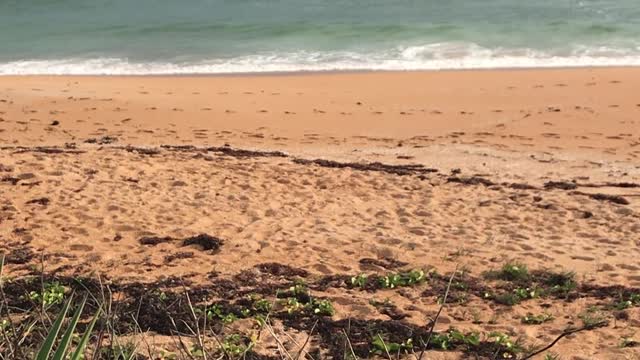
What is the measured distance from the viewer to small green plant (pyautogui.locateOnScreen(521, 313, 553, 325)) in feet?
15.3

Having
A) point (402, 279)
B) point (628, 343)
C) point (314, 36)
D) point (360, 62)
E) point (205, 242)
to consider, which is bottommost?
point (628, 343)

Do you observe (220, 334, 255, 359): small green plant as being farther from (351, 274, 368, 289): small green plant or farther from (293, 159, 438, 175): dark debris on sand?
(293, 159, 438, 175): dark debris on sand

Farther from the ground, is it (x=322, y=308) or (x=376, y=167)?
(x=376, y=167)

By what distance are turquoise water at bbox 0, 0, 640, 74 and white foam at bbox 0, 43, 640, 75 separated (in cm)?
3

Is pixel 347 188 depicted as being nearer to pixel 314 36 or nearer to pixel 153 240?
pixel 153 240

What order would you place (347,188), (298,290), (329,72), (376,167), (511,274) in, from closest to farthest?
(298,290)
(511,274)
(347,188)
(376,167)
(329,72)

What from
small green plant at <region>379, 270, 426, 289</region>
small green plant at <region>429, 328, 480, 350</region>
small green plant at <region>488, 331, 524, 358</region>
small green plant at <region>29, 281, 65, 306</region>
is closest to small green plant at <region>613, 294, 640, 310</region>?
small green plant at <region>488, 331, 524, 358</region>

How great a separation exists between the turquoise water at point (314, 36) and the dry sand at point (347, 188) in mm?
4449

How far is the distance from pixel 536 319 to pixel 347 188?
327 centimetres

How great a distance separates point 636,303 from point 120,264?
3.52 metres

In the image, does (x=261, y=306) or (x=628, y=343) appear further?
(x=261, y=306)

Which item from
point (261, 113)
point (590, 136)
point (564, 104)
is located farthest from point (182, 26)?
point (590, 136)

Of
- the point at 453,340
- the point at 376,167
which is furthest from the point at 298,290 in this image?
the point at 376,167

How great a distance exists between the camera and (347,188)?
769cm
